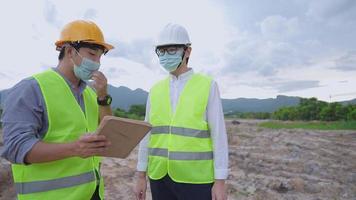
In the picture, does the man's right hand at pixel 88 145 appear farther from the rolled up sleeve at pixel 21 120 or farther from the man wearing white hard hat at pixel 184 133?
the man wearing white hard hat at pixel 184 133

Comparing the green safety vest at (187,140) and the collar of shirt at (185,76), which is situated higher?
the collar of shirt at (185,76)

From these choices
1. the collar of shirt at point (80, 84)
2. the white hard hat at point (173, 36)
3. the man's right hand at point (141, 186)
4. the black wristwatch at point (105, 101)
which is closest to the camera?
the collar of shirt at point (80, 84)

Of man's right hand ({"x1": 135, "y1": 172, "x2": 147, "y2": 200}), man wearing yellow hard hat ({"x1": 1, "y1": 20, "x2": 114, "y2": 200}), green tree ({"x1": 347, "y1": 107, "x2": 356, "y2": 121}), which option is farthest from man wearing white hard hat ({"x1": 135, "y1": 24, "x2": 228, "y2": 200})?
green tree ({"x1": 347, "y1": 107, "x2": 356, "y2": 121})

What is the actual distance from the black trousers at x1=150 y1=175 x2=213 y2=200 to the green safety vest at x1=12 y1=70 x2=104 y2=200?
821mm

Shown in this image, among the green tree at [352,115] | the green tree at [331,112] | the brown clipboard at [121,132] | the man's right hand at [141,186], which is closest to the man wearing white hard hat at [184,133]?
the man's right hand at [141,186]

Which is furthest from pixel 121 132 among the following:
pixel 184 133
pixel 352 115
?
pixel 352 115

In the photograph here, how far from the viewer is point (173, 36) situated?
126 inches

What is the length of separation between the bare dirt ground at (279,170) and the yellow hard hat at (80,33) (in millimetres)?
4277

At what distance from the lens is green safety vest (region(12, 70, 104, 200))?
218 centimetres

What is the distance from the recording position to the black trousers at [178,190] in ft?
9.86

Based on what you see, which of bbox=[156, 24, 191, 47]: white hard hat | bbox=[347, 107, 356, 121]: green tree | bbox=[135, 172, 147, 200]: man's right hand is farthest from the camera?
bbox=[347, 107, 356, 121]: green tree

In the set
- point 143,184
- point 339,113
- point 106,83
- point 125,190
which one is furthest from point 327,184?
point 339,113

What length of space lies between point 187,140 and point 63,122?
111cm

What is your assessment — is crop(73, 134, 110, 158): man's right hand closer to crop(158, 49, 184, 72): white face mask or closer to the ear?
the ear
